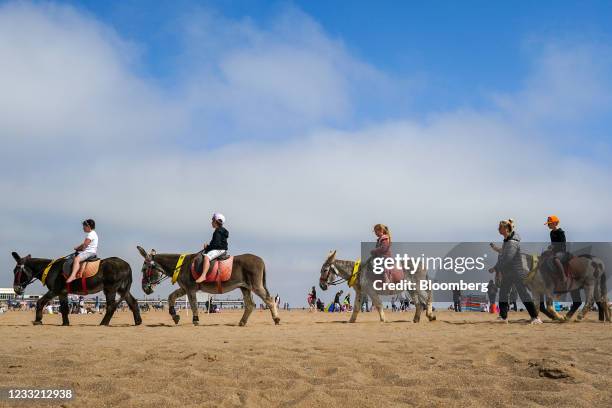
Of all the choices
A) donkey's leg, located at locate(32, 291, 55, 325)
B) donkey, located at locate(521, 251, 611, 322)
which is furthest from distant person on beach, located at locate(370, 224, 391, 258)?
donkey's leg, located at locate(32, 291, 55, 325)

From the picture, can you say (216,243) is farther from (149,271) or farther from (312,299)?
(312,299)

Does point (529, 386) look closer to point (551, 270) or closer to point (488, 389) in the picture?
point (488, 389)

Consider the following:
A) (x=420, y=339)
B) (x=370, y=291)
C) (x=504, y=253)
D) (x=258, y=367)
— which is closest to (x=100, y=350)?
(x=258, y=367)

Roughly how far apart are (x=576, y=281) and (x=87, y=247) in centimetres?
1414

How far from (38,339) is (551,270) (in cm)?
1366

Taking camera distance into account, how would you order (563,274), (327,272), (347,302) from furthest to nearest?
(347,302), (327,272), (563,274)

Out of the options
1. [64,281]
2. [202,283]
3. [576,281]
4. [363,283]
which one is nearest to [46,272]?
[64,281]

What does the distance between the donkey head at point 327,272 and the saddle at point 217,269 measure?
3775 millimetres

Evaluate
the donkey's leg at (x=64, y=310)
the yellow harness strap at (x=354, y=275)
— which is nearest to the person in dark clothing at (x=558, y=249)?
the yellow harness strap at (x=354, y=275)

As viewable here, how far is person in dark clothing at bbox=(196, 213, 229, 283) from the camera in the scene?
16188mm

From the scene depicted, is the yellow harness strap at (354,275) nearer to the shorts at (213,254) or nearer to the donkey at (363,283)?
the donkey at (363,283)

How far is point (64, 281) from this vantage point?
53.6ft

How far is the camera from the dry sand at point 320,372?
19.3 feet

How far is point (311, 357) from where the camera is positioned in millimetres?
7910
